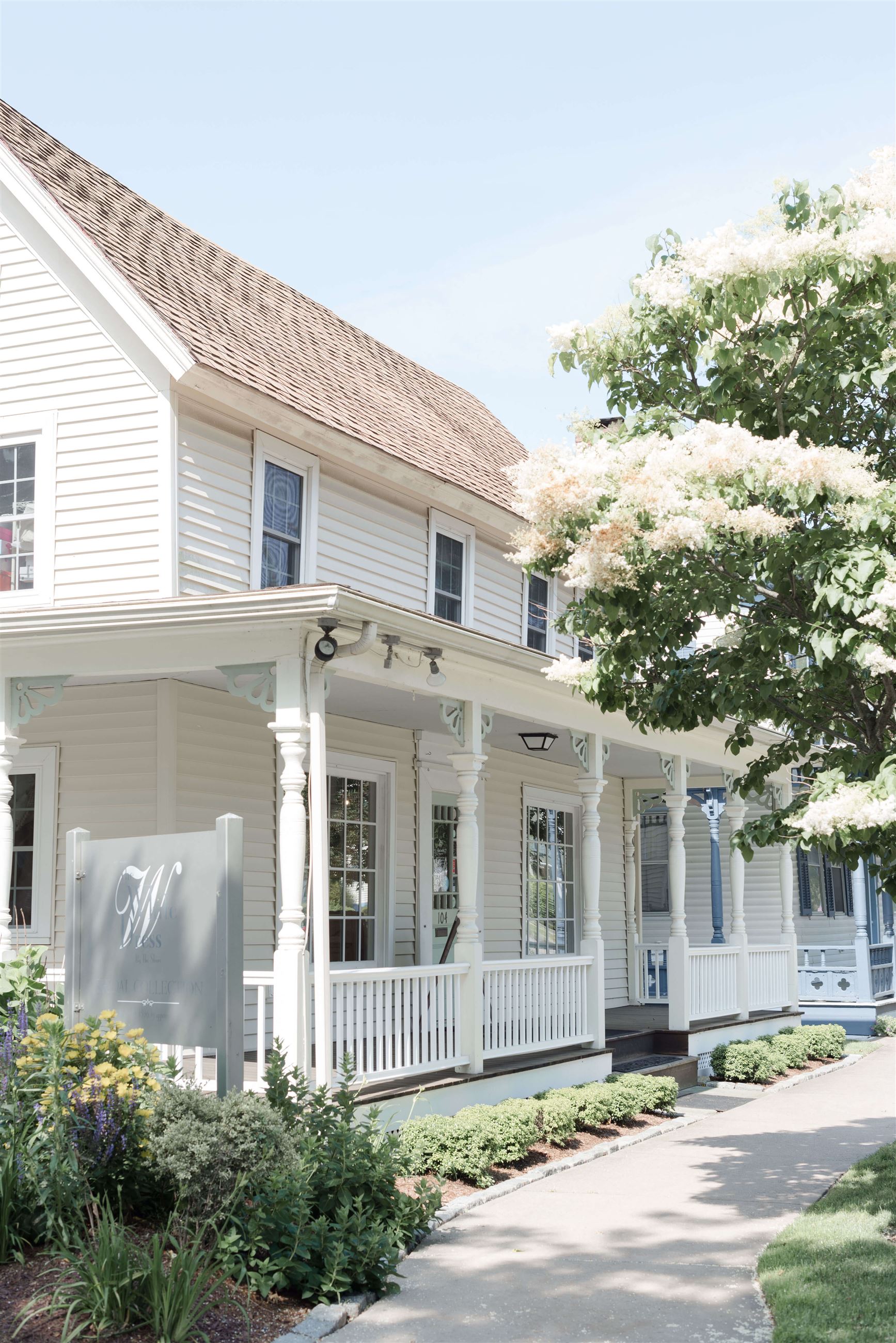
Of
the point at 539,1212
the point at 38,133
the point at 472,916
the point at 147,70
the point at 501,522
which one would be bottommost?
the point at 539,1212

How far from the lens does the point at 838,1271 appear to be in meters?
6.48

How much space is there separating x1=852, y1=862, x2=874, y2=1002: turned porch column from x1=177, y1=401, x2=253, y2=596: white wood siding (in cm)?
1134

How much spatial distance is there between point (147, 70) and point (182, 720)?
5346 mm

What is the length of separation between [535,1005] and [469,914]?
5.38ft

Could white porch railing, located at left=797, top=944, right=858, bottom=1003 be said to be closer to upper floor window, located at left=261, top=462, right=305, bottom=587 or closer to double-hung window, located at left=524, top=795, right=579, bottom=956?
double-hung window, located at left=524, top=795, right=579, bottom=956

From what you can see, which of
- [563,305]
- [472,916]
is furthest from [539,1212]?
[563,305]

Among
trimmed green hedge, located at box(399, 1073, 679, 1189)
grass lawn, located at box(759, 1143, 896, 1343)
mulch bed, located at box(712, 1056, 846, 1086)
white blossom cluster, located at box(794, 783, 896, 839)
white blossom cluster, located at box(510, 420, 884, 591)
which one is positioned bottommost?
mulch bed, located at box(712, 1056, 846, 1086)

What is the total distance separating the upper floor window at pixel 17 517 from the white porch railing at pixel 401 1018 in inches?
183

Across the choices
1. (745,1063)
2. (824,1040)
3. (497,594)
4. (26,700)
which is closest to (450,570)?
(497,594)

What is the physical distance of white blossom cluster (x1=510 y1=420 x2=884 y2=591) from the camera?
6449 millimetres

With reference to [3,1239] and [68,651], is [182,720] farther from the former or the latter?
[3,1239]

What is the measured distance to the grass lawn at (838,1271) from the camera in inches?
223

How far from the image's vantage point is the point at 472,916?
10.9 meters

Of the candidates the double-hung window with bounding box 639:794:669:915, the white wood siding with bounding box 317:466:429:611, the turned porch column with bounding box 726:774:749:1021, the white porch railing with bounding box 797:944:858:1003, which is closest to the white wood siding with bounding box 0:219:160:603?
the white wood siding with bounding box 317:466:429:611
